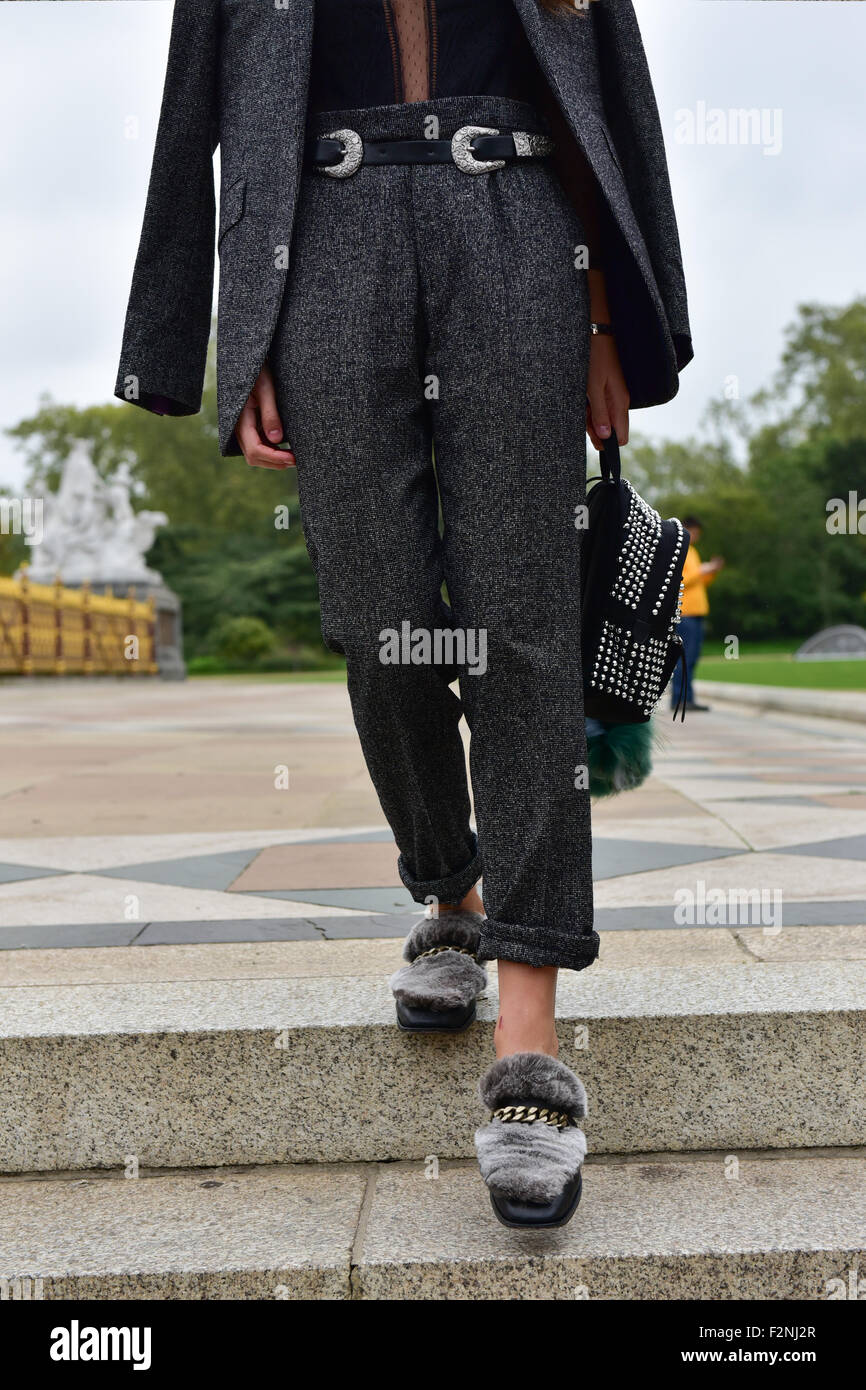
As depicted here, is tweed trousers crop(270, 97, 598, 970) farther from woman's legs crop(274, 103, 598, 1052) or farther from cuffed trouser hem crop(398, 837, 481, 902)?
cuffed trouser hem crop(398, 837, 481, 902)

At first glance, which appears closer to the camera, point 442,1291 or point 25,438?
point 442,1291

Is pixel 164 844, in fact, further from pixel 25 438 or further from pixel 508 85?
pixel 25 438

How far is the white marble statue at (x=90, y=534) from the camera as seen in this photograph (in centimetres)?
3125

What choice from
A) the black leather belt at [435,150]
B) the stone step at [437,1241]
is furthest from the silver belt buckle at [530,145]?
the stone step at [437,1241]

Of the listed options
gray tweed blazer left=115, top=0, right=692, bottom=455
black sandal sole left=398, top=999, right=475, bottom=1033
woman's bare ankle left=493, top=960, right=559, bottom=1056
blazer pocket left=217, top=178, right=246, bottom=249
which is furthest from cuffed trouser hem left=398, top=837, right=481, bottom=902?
blazer pocket left=217, top=178, right=246, bottom=249

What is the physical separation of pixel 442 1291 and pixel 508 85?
4.65 ft

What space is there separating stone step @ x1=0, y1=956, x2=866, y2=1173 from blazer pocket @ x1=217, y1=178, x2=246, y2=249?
1038 millimetres

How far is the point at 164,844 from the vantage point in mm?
3643

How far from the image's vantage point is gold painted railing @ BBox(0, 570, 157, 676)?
2280cm

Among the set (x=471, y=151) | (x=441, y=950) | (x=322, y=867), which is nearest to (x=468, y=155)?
(x=471, y=151)

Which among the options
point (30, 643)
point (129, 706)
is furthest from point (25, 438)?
point (129, 706)

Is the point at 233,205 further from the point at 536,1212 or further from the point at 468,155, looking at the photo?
the point at 536,1212

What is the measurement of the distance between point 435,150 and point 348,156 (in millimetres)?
109

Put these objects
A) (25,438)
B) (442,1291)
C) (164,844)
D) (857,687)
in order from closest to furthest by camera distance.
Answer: (442,1291), (164,844), (857,687), (25,438)
